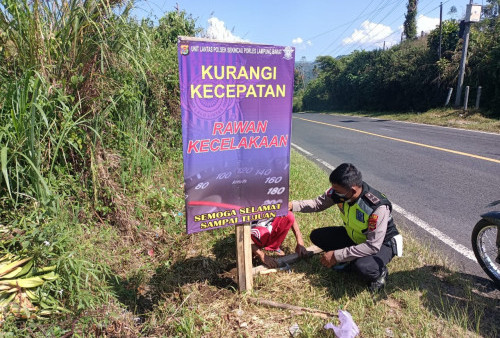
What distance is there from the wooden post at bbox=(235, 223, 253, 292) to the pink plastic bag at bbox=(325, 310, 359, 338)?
666mm

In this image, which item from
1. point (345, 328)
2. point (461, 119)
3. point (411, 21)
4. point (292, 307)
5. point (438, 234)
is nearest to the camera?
point (345, 328)

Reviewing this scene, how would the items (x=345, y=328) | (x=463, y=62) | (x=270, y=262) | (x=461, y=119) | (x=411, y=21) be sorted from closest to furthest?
(x=345, y=328) < (x=270, y=262) < (x=461, y=119) < (x=463, y=62) < (x=411, y=21)

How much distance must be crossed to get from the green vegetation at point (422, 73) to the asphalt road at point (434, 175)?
8562 mm

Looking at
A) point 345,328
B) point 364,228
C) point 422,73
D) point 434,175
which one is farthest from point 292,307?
point 422,73

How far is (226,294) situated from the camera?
266cm

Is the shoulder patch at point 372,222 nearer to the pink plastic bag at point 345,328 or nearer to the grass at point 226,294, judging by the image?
the grass at point 226,294

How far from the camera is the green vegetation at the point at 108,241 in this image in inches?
89.6

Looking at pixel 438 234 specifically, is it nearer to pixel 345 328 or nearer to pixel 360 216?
pixel 360 216

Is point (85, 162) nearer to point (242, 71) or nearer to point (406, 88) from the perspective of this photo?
point (242, 71)

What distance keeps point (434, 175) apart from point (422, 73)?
64.1 feet

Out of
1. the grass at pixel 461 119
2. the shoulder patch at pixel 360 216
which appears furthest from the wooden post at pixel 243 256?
the grass at pixel 461 119

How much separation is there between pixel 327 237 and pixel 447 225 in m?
1.77

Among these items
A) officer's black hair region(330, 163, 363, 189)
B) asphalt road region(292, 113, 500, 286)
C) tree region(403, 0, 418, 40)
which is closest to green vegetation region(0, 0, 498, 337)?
asphalt road region(292, 113, 500, 286)

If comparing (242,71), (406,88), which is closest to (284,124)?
(242,71)
